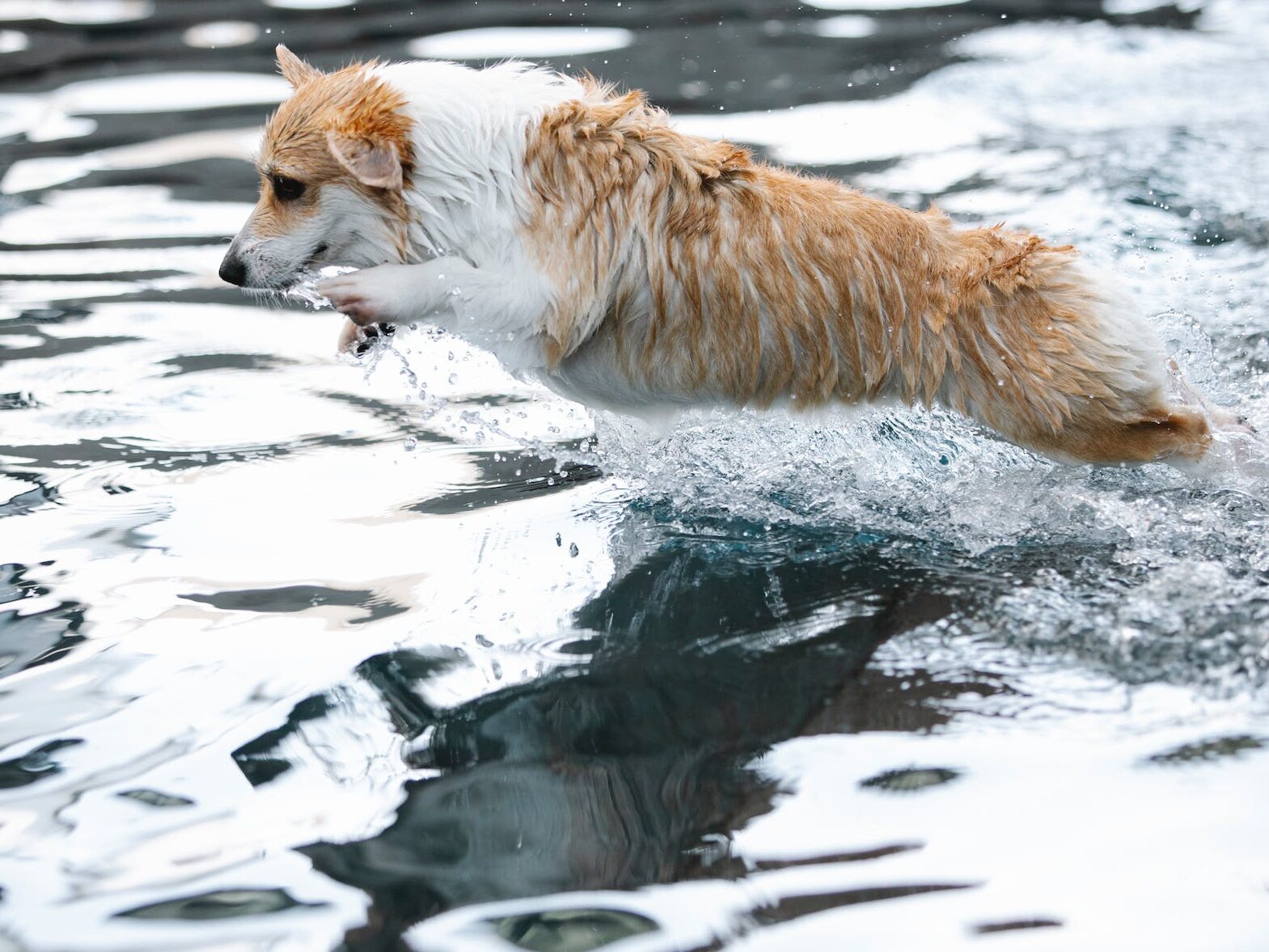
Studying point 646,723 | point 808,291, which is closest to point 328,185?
point 808,291

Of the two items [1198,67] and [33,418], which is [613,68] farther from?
[33,418]

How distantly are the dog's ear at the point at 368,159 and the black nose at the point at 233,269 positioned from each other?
0.38m

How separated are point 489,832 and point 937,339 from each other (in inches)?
62.3

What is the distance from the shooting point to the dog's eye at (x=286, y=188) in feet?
10.2

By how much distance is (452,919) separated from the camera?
2172mm

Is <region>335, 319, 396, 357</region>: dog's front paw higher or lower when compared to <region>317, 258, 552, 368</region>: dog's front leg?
lower

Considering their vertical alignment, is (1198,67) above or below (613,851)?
above

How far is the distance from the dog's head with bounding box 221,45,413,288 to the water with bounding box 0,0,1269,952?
1.38ft

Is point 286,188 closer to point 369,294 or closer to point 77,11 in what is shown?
point 369,294

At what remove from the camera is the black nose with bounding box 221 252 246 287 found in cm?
317

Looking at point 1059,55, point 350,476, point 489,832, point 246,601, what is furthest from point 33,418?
point 1059,55

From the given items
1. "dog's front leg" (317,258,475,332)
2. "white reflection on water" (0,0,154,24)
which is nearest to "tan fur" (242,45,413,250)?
"dog's front leg" (317,258,475,332)

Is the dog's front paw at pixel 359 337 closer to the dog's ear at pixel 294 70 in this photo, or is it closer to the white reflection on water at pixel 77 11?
the dog's ear at pixel 294 70

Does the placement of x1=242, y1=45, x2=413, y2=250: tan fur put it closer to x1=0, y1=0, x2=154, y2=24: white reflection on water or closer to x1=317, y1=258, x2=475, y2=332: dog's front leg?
x1=317, y1=258, x2=475, y2=332: dog's front leg
